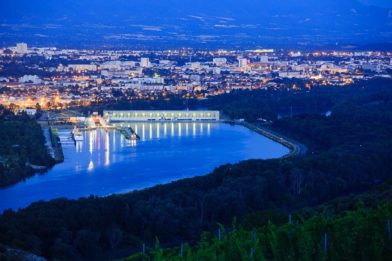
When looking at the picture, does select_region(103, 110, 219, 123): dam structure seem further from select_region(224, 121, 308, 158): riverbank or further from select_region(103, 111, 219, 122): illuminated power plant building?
select_region(224, 121, 308, 158): riverbank

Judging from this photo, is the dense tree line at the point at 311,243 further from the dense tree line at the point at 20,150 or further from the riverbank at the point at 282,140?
the riverbank at the point at 282,140

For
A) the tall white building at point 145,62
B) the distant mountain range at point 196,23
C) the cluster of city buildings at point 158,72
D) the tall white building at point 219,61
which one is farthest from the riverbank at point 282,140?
the distant mountain range at point 196,23

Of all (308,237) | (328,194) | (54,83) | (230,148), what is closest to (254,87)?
(54,83)

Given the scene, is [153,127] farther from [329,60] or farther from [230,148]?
[329,60]

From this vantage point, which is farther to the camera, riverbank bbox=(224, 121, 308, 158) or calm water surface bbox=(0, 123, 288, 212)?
riverbank bbox=(224, 121, 308, 158)

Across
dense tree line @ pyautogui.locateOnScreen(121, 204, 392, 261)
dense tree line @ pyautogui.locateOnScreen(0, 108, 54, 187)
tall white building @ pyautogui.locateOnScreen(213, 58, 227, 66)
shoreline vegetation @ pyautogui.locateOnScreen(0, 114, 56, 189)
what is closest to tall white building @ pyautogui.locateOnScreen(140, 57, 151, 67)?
tall white building @ pyautogui.locateOnScreen(213, 58, 227, 66)

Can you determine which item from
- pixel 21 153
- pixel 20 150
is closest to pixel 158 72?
pixel 20 150

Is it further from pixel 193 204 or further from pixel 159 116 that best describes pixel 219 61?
pixel 193 204
